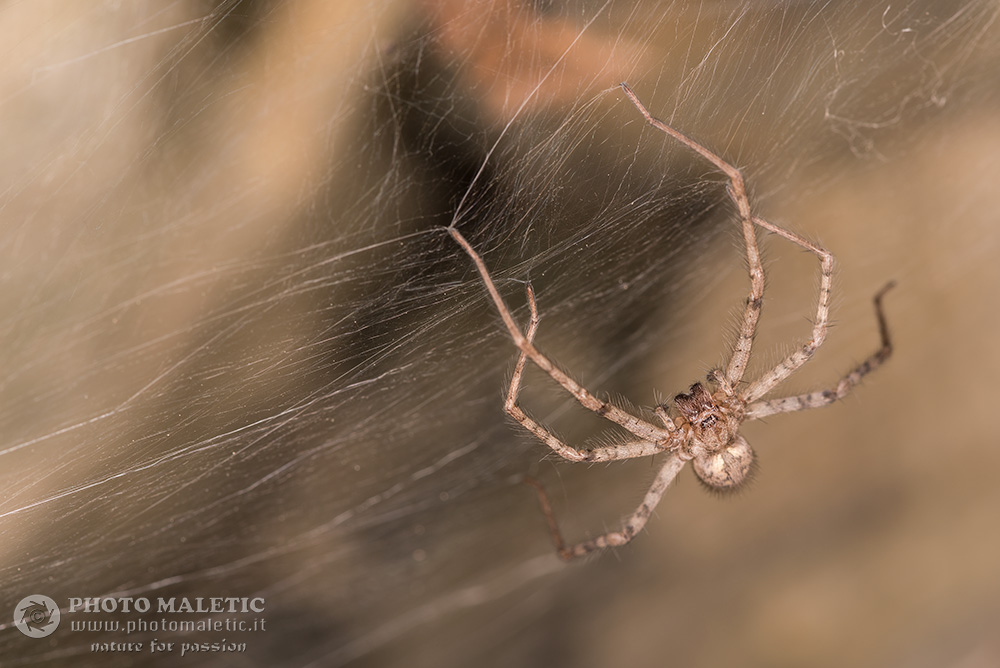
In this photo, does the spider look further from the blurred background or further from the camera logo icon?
the camera logo icon

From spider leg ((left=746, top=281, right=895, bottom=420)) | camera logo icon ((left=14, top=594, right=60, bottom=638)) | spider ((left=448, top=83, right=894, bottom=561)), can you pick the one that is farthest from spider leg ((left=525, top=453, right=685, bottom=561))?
camera logo icon ((left=14, top=594, right=60, bottom=638))

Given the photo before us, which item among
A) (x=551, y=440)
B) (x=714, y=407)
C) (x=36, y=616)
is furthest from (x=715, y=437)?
(x=36, y=616)

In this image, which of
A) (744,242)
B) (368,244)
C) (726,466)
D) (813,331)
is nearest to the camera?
(368,244)

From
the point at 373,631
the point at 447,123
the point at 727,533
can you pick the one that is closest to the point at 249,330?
the point at 447,123

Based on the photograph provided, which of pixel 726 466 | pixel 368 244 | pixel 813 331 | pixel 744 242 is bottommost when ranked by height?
pixel 726 466

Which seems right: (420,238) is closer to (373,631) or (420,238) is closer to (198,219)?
(198,219)

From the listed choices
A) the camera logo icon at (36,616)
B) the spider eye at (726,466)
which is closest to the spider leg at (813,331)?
the spider eye at (726,466)

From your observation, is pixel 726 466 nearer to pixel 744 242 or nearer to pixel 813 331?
pixel 813 331
